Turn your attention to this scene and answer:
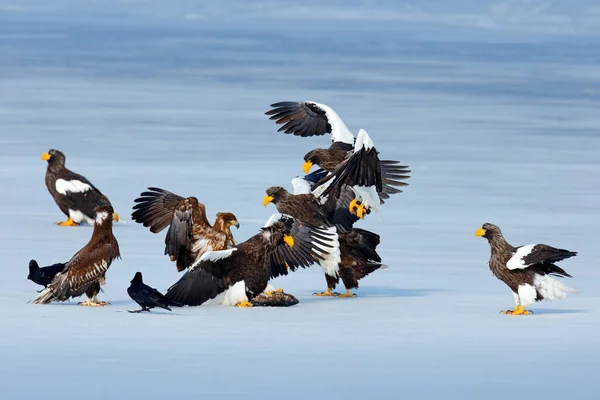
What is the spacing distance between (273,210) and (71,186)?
1.74m

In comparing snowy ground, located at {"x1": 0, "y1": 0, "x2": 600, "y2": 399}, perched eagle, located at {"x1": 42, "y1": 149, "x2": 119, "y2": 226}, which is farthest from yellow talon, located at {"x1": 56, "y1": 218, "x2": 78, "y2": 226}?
snowy ground, located at {"x1": 0, "y1": 0, "x2": 600, "y2": 399}

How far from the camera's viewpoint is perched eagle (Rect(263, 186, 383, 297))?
9.17 m

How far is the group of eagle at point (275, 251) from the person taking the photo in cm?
832

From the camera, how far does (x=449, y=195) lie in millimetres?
13492

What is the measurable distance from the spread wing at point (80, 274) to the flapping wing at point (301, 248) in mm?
998

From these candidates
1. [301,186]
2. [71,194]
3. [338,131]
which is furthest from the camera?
[71,194]

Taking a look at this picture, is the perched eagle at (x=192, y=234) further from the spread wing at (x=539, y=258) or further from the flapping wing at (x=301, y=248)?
the spread wing at (x=539, y=258)

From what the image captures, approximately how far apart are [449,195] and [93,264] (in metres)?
5.76

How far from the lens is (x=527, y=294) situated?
328 inches

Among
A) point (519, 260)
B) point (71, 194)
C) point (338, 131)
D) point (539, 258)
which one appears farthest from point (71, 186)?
point (539, 258)

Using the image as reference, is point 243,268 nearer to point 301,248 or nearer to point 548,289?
point 301,248
